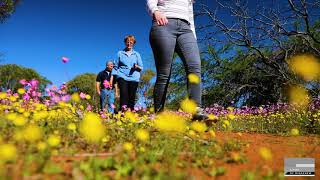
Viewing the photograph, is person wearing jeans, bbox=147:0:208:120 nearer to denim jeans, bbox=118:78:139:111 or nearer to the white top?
the white top

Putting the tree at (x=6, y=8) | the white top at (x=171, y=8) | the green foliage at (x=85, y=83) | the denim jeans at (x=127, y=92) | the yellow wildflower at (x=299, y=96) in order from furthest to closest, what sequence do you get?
the green foliage at (x=85, y=83) < the tree at (x=6, y=8) < the yellow wildflower at (x=299, y=96) < the denim jeans at (x=127, y=92) < the white top at (x=171, y=8)

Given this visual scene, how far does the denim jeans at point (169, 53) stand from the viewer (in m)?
4.68

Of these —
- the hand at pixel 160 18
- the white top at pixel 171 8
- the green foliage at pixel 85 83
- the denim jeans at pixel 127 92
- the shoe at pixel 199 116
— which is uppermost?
the green foliage at pixel 85 83

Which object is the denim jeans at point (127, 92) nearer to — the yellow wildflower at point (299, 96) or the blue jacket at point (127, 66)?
the blue jacket at point (127, 66)

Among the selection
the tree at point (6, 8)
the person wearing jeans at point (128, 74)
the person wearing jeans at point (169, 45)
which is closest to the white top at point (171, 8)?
the person wearing jeans at point (169, 45)

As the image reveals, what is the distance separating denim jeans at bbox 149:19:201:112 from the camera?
4684 mm

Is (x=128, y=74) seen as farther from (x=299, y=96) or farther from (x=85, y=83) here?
(x=85, y=83)

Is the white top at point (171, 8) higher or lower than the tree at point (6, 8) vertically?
lower

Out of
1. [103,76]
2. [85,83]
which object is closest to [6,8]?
[103,76]

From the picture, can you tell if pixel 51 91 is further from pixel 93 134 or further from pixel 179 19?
pixel 93 134

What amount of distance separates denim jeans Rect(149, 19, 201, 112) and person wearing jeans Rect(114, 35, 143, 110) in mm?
3196

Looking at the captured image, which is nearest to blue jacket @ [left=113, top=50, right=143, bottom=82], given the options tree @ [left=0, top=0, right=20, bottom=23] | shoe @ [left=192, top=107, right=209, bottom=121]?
shoe @ [left=192, top=107, right=209, bottom=121]

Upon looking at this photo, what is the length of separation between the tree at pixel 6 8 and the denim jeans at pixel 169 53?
14.8m

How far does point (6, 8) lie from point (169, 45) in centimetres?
1511
